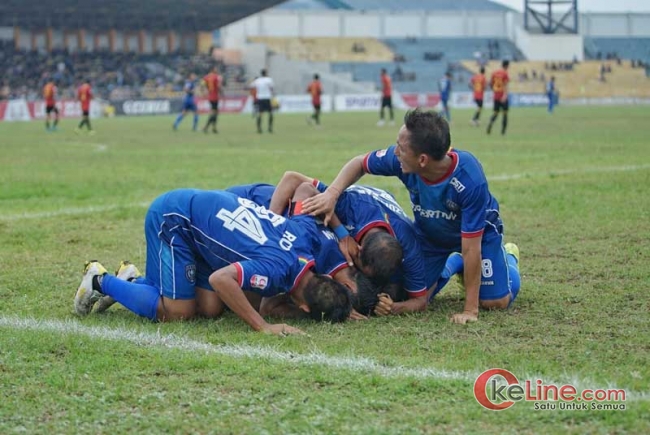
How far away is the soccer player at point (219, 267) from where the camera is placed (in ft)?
18.7

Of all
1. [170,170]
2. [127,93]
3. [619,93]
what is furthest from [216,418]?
[619,93]

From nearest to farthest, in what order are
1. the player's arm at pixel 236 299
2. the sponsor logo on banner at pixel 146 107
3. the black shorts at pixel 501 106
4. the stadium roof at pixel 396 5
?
1. the player's arm at pixel 236 299
2. the black shorts at pixel 501 106
3. the sponsor logo on banner at pixel 146 107
4. the stadium roof at pixel 396 5

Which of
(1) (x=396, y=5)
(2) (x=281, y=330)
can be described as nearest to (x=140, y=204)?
(2) (x=281, y=330)

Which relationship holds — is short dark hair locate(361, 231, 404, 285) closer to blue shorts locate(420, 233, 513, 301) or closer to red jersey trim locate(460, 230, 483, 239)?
red jersey trim locate(460, 230, 483, 239)

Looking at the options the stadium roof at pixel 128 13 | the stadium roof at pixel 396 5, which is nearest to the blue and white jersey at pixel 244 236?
the stadium roof at pixel 128 13

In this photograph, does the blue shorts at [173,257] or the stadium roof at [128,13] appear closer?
the blue shorts at [173,257]

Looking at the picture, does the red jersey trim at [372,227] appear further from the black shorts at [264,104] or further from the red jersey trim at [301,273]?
the black shorts at [264,104]

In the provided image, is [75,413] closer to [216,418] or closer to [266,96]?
[216,418]

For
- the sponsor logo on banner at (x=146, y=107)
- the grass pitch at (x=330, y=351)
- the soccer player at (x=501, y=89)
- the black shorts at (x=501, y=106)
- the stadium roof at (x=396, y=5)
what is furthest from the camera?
the stadium roof at (x=396, y=5)

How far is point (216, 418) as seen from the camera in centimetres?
417

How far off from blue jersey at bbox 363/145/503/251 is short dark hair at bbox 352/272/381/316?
65cm

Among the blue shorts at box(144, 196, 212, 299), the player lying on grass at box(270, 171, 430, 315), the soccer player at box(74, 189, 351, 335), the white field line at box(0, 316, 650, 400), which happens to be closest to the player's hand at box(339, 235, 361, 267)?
the player lying on grass at box(270, 171, 430, 315)

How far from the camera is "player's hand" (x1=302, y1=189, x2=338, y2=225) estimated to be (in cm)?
635

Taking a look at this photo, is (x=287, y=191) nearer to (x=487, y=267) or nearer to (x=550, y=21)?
(x=487, y=267)
